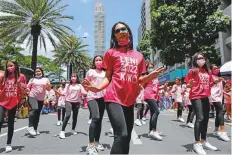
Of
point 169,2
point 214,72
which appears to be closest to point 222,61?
point 169,2

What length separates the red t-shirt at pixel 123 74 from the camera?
3744 mm

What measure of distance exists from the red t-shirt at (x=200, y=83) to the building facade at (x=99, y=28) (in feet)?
394

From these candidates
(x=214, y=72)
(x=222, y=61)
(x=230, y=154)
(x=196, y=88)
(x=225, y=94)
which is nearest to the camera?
(x=230, y=154)

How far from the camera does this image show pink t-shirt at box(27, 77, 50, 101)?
8.67 meters

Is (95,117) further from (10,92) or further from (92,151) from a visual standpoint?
(10,92)

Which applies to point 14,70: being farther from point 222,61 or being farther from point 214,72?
point 222,61

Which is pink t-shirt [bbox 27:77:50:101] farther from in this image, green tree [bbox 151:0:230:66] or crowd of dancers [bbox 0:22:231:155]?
green tree [bbox 151:0:230:66]

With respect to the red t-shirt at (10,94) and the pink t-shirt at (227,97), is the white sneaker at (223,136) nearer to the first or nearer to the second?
the red t-shirt at (10,94)

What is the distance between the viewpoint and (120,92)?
375cm

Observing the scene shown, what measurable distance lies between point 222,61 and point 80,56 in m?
29.6

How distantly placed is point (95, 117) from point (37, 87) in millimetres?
3105

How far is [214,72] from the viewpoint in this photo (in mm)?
8148

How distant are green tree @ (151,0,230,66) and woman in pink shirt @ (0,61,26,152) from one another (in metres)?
17.7

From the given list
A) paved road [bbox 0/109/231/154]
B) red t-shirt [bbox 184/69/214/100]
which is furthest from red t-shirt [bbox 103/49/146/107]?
red t-shirt [bbox 184/69/214/100]
